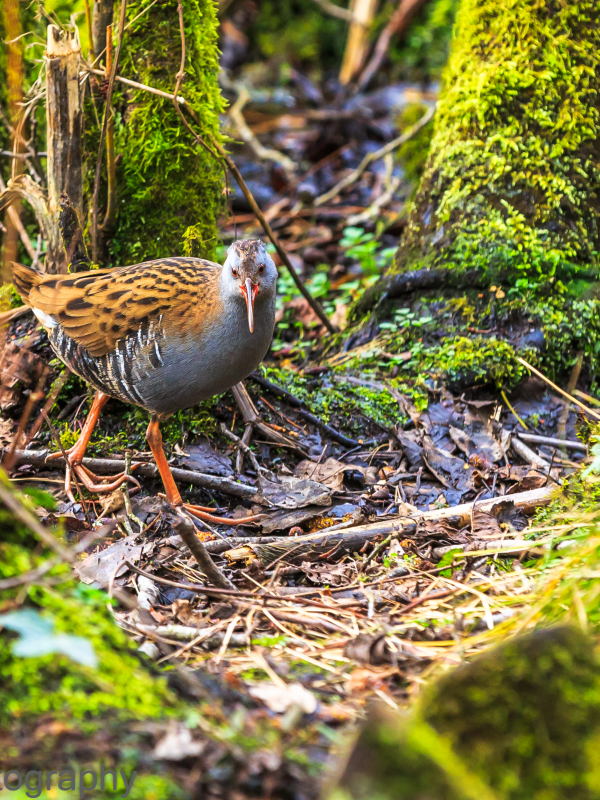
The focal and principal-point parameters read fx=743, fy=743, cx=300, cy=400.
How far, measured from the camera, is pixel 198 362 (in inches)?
147

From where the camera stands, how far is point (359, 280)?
6375mm

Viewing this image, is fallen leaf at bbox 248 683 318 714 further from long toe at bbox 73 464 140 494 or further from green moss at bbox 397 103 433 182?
green moss at bbox 397 103 433 182

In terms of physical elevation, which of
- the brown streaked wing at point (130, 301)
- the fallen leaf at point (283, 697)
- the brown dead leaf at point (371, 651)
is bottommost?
the brown dead leaf at point (371, 651)

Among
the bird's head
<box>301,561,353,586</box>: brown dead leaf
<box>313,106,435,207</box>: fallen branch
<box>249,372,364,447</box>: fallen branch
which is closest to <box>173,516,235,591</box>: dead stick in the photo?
<box>301,561,353,586</box>: brown dead leaf

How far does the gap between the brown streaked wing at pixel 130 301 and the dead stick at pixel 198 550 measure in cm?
147

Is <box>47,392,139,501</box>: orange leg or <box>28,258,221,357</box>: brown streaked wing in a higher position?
<box>28,258,221,357</box>: brown streaked wing

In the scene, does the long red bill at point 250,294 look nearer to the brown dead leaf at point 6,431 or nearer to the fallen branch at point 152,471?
the fallen branch at point 152,471

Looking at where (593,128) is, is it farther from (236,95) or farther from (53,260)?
(236,95)

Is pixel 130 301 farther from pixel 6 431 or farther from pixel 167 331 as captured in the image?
pixel 6 431

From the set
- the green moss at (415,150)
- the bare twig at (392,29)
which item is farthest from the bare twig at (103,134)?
the bare twig at (392,29)

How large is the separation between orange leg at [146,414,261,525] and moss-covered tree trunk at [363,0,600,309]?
85.3 inches

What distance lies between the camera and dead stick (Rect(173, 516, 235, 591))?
7.65ft

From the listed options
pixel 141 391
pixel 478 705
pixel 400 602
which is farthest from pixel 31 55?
pixel 478 705

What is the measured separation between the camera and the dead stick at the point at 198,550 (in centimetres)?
233
